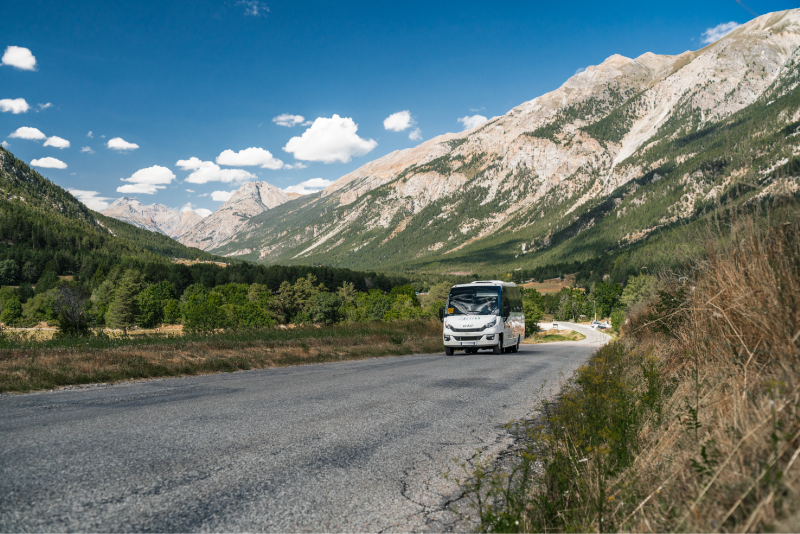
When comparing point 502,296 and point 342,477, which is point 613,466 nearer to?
point 342,477

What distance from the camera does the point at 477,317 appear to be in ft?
67.1

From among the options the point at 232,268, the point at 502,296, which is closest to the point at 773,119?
the point at 232,268

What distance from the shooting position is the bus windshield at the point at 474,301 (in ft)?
68.2

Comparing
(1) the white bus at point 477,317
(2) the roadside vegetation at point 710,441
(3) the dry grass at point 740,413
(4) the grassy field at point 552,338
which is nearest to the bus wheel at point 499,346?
(1) the white bus at point 477,317

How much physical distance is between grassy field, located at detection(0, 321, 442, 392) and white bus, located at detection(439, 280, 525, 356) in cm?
362

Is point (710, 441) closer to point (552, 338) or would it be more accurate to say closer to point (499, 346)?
point (499, 346)

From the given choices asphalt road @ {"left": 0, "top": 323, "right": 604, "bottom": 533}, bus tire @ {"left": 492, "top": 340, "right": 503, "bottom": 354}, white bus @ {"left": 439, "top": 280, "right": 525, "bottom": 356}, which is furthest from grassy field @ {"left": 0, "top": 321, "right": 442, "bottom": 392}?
bus tire @ {"left": 492, "top": 340, "right": 503, "bottom": 354}

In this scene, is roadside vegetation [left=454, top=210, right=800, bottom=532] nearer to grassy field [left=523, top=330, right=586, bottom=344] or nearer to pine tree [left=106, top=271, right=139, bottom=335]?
grassy field [left=523, top=330, right=586, bottom=344]

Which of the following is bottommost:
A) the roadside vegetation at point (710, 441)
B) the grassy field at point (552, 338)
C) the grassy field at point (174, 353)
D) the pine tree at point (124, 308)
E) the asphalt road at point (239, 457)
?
the grassy field at point (552, 338)

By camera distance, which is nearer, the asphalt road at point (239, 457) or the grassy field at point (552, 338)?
the asphalt road at point (239, 457)

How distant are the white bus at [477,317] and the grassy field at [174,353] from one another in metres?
3.62

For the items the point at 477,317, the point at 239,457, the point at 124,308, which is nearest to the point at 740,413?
the point at 239,457

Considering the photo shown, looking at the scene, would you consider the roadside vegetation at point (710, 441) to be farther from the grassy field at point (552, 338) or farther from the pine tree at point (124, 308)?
the pine tree at point (124, 308)

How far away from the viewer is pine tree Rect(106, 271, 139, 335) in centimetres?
9531
